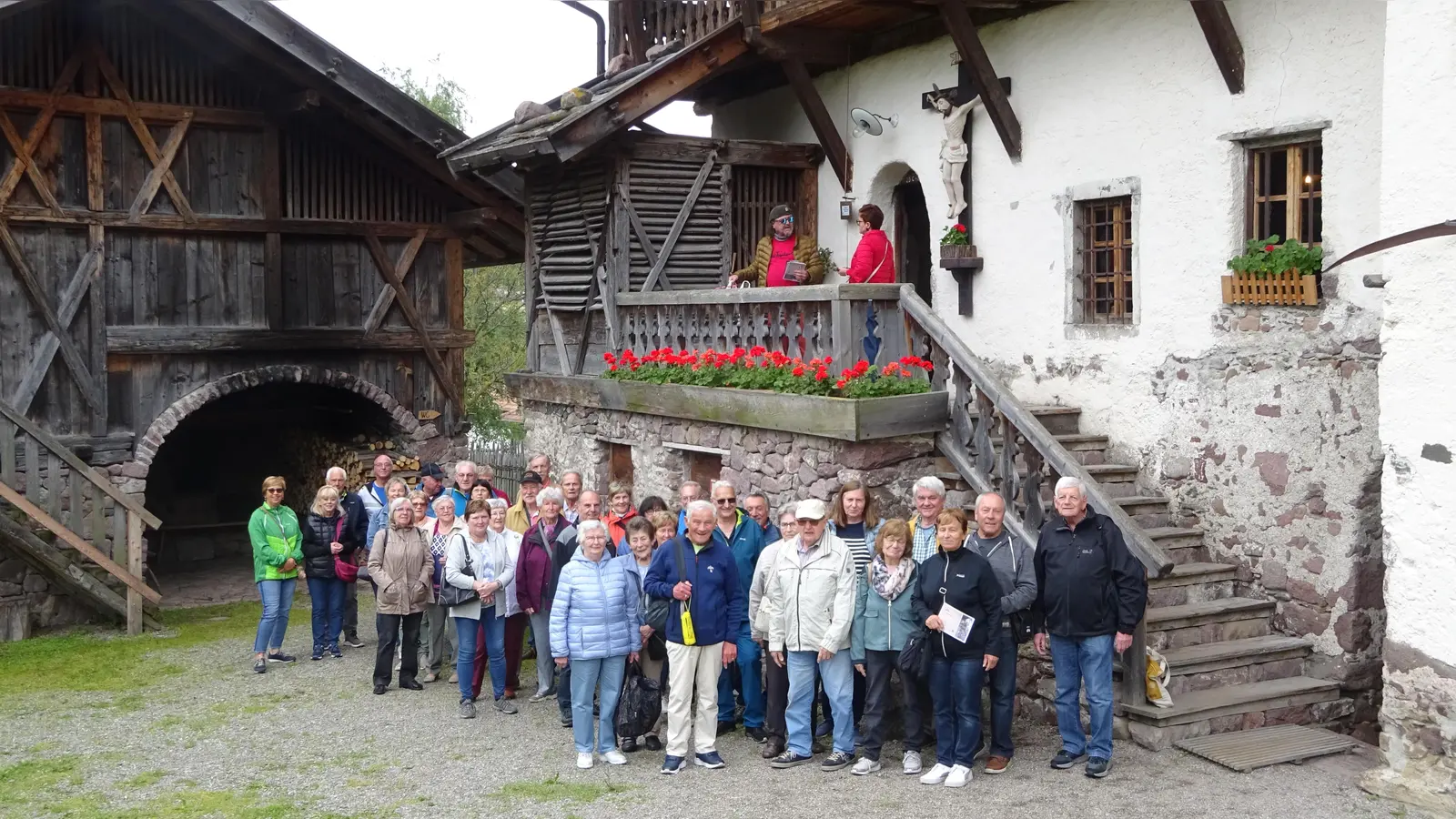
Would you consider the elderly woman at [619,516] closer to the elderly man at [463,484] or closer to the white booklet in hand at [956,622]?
the elderly man at [463,484]

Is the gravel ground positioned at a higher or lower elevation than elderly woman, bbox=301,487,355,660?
lower

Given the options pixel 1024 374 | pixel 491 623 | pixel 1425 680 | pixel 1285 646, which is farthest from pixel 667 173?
pixel 1425 680

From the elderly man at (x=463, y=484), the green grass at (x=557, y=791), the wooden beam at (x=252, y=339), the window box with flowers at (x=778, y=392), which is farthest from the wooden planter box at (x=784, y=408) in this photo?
the wooden beam at (x=252, y=339)

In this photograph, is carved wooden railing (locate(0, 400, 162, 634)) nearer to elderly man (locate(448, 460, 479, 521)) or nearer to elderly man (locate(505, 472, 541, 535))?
elderly man (locate(448, 460, 479, 521))

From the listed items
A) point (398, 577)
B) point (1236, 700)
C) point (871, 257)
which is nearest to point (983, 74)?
point (871, 257)

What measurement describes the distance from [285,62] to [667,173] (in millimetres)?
4882

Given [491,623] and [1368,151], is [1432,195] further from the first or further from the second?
[491,623]

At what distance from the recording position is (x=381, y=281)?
53.9 feet

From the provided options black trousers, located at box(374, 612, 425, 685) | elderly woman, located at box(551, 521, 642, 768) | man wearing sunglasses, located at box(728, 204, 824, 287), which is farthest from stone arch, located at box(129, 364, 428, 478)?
elderly woman, located at box(551, 521, 642, 768)

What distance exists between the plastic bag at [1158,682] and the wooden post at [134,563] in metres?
9.78

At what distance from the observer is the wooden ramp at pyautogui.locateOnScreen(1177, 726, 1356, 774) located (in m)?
7.93

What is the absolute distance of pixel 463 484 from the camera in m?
11.0

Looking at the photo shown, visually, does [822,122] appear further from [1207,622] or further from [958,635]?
[958,635]

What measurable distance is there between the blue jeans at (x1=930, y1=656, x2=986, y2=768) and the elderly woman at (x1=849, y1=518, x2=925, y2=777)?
0.22m
